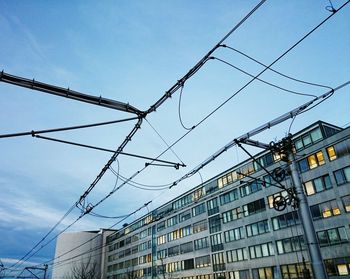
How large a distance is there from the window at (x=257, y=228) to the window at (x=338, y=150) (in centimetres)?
1316

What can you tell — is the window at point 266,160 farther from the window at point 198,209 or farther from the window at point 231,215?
the window at point 198,209

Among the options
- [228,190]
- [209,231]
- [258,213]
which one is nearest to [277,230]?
[258,213]

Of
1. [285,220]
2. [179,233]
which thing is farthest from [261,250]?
[179,233]

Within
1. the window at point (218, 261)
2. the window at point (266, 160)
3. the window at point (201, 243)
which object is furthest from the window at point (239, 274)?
the window at point (266, 160)

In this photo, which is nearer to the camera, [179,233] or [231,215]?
[231,215]

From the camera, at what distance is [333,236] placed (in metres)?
33.5

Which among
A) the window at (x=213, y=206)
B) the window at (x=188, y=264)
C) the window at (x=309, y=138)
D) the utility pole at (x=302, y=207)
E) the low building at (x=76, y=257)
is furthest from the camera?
the low building at (x=76, y=257)

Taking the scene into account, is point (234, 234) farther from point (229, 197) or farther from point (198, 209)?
point (198, 209)

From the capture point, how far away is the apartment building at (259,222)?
33906 millimetres

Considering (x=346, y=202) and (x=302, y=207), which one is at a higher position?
(x=346, y=202)

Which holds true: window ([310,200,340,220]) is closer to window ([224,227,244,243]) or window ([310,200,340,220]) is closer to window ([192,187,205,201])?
window ([224,227,244,243])

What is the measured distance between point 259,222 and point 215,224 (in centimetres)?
1091

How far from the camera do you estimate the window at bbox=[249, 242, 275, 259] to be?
40969 millimetres

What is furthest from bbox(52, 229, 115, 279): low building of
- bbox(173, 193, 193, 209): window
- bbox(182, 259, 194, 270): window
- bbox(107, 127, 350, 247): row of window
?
bbox(182, 259, 194, 270): window
